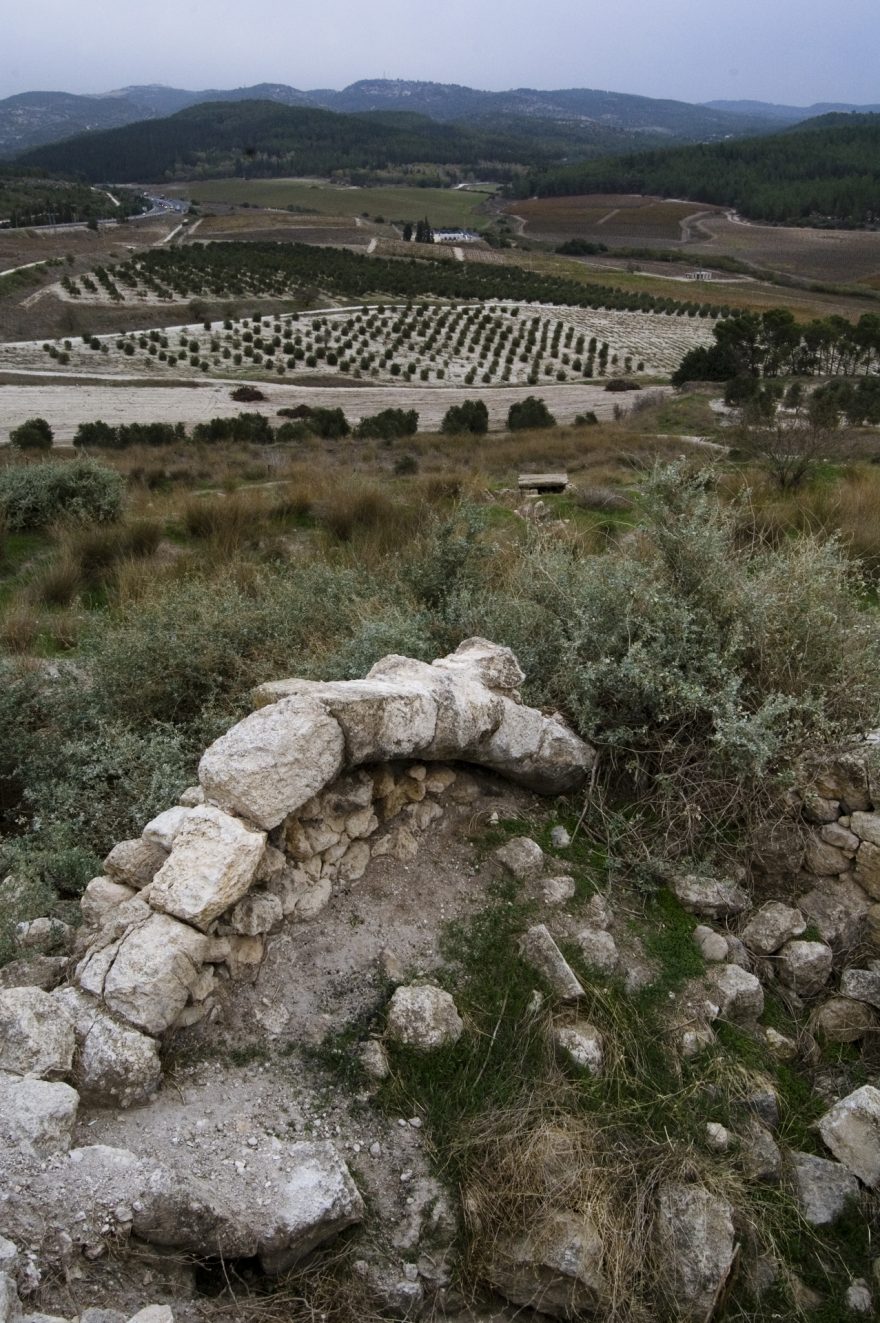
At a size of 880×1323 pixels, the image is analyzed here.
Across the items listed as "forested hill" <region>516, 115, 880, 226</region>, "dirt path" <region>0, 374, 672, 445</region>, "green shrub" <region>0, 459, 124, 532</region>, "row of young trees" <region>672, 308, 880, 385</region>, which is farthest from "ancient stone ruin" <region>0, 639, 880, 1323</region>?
"forested hill" <region>516, 115, 880, 226</region>

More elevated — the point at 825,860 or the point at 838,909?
the point at 825,860

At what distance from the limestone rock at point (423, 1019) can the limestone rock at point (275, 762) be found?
2.89ft

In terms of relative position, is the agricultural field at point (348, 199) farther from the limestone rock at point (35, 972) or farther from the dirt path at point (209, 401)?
the limestone rock at point (35, 972)

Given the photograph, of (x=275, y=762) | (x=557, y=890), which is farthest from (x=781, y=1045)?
(x=275, y=762)

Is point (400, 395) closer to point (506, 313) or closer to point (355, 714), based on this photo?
point (506, 313)

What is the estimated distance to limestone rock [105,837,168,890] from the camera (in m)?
3.66

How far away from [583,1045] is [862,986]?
4.84ft

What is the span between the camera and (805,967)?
4.00 metres

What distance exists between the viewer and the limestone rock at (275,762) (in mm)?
3576

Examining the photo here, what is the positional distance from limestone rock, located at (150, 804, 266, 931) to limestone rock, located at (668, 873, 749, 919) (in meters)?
2.03

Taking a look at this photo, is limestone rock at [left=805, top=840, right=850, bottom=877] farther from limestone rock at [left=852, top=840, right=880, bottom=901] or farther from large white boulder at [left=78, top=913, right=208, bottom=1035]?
large white boulder at [left=78, top=913, right=208, bottom=1035]

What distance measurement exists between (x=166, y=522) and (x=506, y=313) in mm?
44866

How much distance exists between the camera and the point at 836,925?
424cm

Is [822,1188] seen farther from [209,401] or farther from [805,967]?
[209,401]
